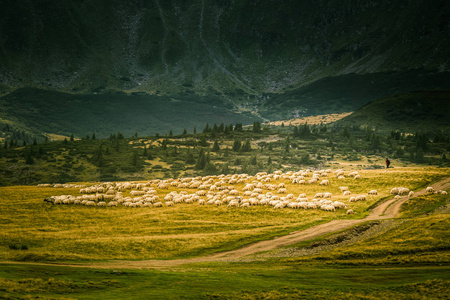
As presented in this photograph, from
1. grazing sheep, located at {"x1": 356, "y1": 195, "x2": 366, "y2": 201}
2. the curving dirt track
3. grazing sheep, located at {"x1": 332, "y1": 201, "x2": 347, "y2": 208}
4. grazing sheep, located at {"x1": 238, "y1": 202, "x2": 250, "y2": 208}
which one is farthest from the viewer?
grazing sheep, located at {"x1": 356, "y1": 195, "x2": 366, "y2": 201}

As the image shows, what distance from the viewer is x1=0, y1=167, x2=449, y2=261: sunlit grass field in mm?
34594

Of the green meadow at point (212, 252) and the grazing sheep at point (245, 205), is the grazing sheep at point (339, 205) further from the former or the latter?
the grazing sheep at point (245, 205)

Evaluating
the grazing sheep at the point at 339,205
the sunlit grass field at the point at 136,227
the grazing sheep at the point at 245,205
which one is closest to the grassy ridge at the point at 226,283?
the sunlit grass field at the point at 136,227

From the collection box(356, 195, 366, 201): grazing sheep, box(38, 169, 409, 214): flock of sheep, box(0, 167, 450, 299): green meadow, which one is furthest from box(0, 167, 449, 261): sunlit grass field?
box(38, 169, 409, 214): flock of sheep

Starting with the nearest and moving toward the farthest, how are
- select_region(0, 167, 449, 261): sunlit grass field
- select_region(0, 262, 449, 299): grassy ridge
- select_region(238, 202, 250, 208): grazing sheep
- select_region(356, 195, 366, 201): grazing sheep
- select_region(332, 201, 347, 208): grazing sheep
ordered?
select_region(0, 262, 449, 299): grassy ridge, select_region(0, 167, 449, 261): sunlit grass field, select_region(332, 201, 347, 208): grazing sheep, select_region(238, 202, 250, 208): grazing sheep, select_region(356, 195, 366, 201): grazing sheep

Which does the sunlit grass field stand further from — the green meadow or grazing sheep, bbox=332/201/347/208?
grazing sheep, bbox=332/201/347/208

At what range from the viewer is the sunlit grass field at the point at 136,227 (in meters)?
34.6

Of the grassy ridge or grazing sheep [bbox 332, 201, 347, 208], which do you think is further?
grazing sheep [bbox 332, 201, 347, 208]

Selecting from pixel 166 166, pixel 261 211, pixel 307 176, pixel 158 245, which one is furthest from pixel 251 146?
pixel 158 245

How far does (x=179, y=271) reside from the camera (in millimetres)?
27266

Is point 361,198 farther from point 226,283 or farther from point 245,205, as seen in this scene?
point 226,283

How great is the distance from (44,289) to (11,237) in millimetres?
18246

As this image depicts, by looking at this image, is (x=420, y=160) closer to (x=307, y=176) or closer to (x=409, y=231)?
(x=307, y=176)

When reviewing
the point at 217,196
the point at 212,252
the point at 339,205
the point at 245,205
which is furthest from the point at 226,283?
the point at 217,196
